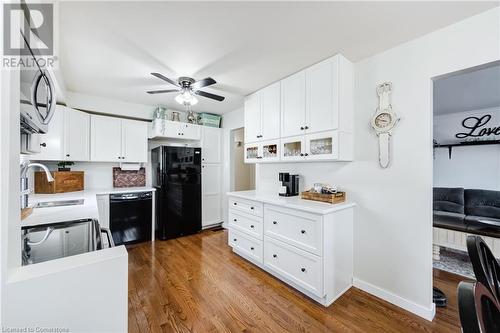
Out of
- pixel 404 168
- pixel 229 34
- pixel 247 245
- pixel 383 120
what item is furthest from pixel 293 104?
pixel 247 245

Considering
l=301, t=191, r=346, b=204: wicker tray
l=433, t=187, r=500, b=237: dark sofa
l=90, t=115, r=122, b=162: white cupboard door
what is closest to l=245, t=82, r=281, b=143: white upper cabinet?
l=301, t=191, r=346, b=204: wicker tray

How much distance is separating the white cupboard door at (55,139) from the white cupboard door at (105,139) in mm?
370

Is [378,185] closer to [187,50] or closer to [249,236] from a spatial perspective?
[249,236]

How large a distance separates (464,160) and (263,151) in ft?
12.2

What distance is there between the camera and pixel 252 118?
3.10 m

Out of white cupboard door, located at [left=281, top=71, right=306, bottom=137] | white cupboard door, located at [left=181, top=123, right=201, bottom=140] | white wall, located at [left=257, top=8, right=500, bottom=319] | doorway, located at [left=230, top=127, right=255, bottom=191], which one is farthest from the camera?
doorway, located at [left=230, top=127, right=255, bottom=191]

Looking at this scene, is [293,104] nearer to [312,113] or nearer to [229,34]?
[312,113]

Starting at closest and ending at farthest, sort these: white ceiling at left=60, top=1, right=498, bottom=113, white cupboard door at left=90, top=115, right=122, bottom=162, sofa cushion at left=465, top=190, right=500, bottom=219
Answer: white ceiling at left=60, top=1, right=498, bottom=113 → sofa cushion at left=465, top=190, right=500, bottom=219 → white cupboard door at left=90, top=115, right=122, bottom=162

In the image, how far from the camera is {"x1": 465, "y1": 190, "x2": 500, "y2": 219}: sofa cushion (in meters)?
3.10

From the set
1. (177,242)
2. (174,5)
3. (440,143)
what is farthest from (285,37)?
(440,143)

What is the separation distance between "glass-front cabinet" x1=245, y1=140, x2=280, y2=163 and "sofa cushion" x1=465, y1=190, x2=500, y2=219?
3326mm

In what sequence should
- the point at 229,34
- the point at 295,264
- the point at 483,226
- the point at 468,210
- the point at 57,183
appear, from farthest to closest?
1. the point at 468,210
2. the point at 57,183
3. the point at 483,226
4. the point at 295,264
5. the point at 229,34

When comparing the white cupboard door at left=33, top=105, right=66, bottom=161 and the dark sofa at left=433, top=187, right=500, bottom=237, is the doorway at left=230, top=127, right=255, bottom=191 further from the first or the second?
the dark sofa at left=433, top=187, right=500, bottom=237

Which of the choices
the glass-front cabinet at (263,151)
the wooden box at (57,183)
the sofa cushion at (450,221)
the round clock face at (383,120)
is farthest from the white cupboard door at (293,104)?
the wooden box at (57,183)
